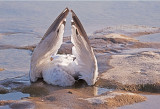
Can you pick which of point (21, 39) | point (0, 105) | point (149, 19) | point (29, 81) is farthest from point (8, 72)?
point (149, 19)

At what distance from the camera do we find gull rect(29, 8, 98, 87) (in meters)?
5.03

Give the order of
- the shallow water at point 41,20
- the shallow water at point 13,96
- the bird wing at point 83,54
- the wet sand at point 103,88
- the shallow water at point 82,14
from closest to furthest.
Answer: the wet sand at point 103,88, the shallow water at point 13,96, the bird wing at point 83,54, the shallow water at point 41,20, the shallow water at point 82,14

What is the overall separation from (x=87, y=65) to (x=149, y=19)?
290 inches

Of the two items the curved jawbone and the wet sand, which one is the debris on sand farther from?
the curved jawbone

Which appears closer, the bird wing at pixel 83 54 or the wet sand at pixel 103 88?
the wet sand at pixel 103 88

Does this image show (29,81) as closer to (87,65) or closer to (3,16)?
(87,65)

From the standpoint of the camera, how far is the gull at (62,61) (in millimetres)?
5031

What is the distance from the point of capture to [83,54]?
513 cm

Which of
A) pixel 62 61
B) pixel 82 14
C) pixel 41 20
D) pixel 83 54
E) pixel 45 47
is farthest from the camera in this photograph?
pixel 82 14

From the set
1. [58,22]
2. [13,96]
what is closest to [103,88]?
[58,22]

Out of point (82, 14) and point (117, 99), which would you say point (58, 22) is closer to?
point (117, 99)

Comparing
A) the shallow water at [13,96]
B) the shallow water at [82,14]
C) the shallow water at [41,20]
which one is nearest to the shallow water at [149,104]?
the shallow water at [41,20]

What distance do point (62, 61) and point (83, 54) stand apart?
504mm

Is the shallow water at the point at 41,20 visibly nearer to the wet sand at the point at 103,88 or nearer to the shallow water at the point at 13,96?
the wet sand at the point at 103,88
